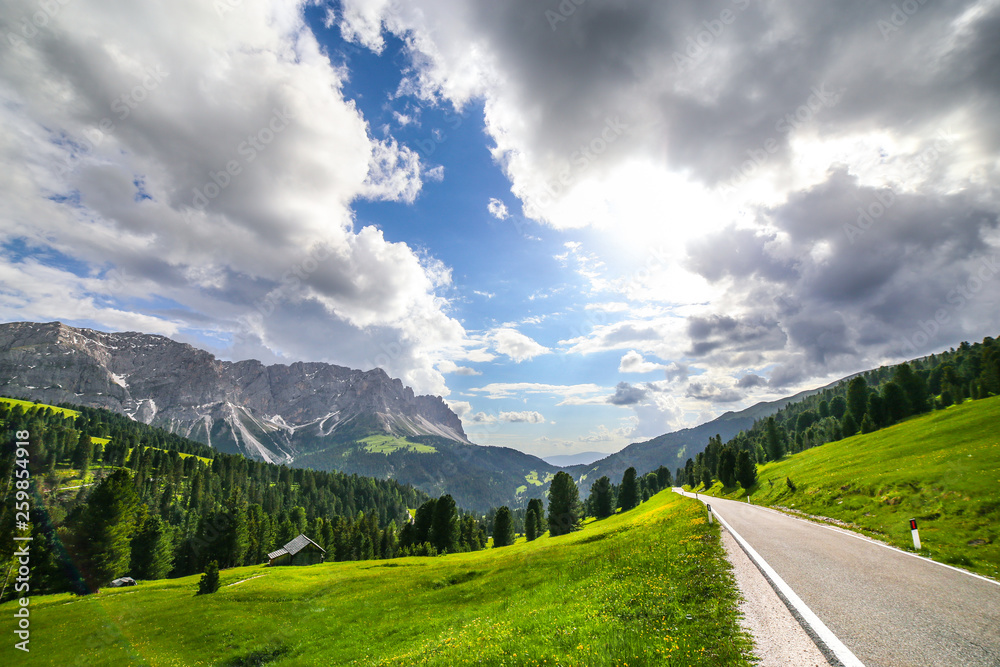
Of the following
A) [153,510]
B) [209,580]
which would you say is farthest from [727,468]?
[153,510]

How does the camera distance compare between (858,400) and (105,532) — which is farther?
(858,400)

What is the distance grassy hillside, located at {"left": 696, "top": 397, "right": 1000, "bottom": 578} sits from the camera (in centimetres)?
1922

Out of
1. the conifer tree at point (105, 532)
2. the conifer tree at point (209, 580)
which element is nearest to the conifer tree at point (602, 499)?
the conifer tree at point (209, 580)

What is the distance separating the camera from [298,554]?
2953 inches

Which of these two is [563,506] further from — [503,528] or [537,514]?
[537,514]

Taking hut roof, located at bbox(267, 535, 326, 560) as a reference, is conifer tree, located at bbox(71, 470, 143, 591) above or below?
above

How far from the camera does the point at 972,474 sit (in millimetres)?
26859

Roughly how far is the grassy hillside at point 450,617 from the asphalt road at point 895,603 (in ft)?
7.88

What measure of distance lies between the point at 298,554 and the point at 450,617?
69.2 metres

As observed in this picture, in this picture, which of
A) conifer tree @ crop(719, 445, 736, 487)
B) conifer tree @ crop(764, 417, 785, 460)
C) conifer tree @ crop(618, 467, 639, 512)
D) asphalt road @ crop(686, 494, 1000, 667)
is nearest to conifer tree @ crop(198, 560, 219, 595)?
asphalt road @ crop(686, 494, 1000, 667)

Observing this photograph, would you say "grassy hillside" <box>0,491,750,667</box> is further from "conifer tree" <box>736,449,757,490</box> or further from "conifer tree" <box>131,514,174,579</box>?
"conifer tree" <box>736,449,757,490</box>

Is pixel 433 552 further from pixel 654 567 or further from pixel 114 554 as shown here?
pixel 654 567

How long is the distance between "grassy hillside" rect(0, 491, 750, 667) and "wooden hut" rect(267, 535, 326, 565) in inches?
1267

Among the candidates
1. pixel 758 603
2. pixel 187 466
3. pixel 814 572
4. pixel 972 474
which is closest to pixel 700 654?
pixel 758 603
